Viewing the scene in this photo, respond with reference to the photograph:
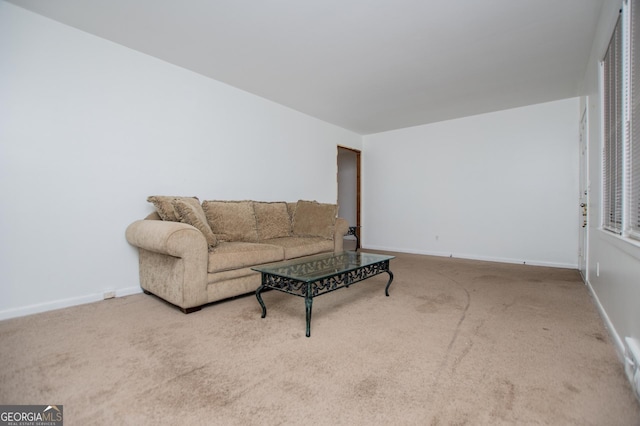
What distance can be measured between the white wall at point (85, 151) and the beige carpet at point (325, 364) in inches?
14.4

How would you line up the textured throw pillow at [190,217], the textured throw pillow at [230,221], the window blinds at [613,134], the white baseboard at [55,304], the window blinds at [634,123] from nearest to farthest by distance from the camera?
the window blinds at [634,123]
the window blinds at [613,134]
the white baseboard at [55,304]
the textured throw pillow at [190,217]
the textured throw pillow at [230,221]

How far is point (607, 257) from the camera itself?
6.96 ft

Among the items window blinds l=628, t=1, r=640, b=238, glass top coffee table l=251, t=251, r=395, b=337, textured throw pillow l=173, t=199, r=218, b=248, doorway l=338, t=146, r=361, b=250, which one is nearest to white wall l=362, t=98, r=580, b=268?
doorway l=338, t=146, r=361, b=250

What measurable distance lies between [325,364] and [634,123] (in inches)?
81.1

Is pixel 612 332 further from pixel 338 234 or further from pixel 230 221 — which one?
pixel 230 221

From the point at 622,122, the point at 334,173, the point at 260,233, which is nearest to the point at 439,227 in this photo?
the point at 334,173

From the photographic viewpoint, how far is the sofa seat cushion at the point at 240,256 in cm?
253

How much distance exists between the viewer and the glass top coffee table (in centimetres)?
203

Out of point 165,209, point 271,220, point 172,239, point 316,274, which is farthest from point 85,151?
point 316,274

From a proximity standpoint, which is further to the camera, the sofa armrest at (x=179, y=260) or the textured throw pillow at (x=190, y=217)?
the textured throw pillow at (x=190, y=217)

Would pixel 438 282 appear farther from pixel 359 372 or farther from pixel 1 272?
pixel 1 272

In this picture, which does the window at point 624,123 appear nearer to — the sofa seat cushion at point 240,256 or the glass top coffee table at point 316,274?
the glass top coffee table at point 316,274

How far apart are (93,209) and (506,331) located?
11.4 feet

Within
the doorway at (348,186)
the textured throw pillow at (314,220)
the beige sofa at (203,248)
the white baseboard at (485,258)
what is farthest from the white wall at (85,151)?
the doorway at (348,186)
